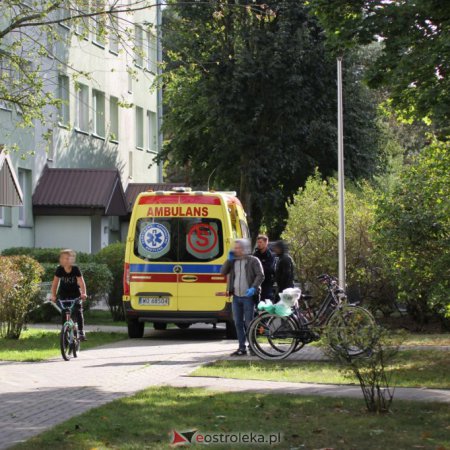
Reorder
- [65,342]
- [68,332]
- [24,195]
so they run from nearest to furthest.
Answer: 1. [65,342]
2. [68,332]
3. [24,195]

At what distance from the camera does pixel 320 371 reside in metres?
15.0

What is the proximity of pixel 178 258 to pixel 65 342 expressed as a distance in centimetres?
464

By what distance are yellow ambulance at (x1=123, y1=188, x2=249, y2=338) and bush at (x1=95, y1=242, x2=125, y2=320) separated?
6677 mm

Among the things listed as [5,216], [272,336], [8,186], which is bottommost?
[272,336]

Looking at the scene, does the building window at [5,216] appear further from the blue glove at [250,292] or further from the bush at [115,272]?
the blue glove at [250,292]

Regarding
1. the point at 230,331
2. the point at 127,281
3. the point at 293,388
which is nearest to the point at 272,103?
the point at 230,331

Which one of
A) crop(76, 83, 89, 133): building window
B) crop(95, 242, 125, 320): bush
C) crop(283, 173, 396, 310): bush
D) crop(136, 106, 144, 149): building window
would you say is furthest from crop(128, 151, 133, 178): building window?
crop(283, 173, 396, 310): bush

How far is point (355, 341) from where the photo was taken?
1094 centimetres

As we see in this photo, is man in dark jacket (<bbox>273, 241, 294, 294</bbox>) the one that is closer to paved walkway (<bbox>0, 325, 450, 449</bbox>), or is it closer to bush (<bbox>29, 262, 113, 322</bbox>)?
paved walkway (<bbox>0, 325, 450, 449</bbox>)

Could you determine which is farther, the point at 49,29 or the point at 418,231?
the point at 418,231

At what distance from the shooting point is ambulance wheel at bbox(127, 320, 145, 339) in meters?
21.5

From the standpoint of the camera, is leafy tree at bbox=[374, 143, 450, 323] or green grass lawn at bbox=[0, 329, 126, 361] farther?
leafy tree at bbox=[374, 143, 450, 323]

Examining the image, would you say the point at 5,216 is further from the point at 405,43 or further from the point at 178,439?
the point at 178,439

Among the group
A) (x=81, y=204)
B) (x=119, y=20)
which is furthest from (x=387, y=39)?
(x=81, y=204)
